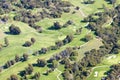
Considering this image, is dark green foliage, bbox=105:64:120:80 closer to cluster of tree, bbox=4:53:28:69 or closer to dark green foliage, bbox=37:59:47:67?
dark green foliage, bbox=37:59:47:67

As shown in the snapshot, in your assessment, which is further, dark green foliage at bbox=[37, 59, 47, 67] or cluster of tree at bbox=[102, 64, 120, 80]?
dark green foliage at bbox=[37, 59, 47, 67]

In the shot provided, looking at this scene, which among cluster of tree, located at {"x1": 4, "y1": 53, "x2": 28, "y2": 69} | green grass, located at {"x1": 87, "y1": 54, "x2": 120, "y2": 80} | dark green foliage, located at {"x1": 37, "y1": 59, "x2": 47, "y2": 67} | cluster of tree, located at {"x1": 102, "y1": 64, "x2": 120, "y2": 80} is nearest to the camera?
cluster of tree, located at {"x1": 102, "y1": 64, "x2": 120, "y2": 80}

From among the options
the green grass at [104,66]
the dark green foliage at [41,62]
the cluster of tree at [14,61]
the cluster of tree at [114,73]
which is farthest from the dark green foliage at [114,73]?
the cluster of tree at [14,61]

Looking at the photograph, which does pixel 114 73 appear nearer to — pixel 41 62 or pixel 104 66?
pixel 104 66

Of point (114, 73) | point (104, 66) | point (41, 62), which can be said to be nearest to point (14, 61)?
point (41, 62)

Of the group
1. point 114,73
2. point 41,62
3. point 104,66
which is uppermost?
point 114,73

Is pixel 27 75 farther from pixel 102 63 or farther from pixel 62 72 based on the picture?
pixel 102 63

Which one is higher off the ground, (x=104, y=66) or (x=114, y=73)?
(x=114, y=73)

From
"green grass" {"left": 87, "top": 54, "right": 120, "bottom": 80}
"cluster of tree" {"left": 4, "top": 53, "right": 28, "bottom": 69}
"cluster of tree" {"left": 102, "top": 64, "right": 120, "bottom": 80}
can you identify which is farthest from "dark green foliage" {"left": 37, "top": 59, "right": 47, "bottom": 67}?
"cluster of tree" {"left": 102, "top": 64, "right": 120, "bottom": 80}

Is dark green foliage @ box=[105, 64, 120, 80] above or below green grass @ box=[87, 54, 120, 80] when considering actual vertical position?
above

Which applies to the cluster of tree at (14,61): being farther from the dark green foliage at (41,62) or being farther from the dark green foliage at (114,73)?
the dark green foliage at (114,73)

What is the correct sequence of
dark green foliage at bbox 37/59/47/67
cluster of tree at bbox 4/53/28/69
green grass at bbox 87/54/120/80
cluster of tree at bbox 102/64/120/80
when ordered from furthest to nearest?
cluster of tree at bbox 4/53/28/69 < dark green foliage at bbox 37/59/47/67 < green grass at bbox 87/54/120/80 < cluster of tree at bbox 102/64/120/80

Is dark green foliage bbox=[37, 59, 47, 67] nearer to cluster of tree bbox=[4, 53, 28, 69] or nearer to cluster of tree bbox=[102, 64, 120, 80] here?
cluster of tree bbox=[4, 53, 28, 69]
